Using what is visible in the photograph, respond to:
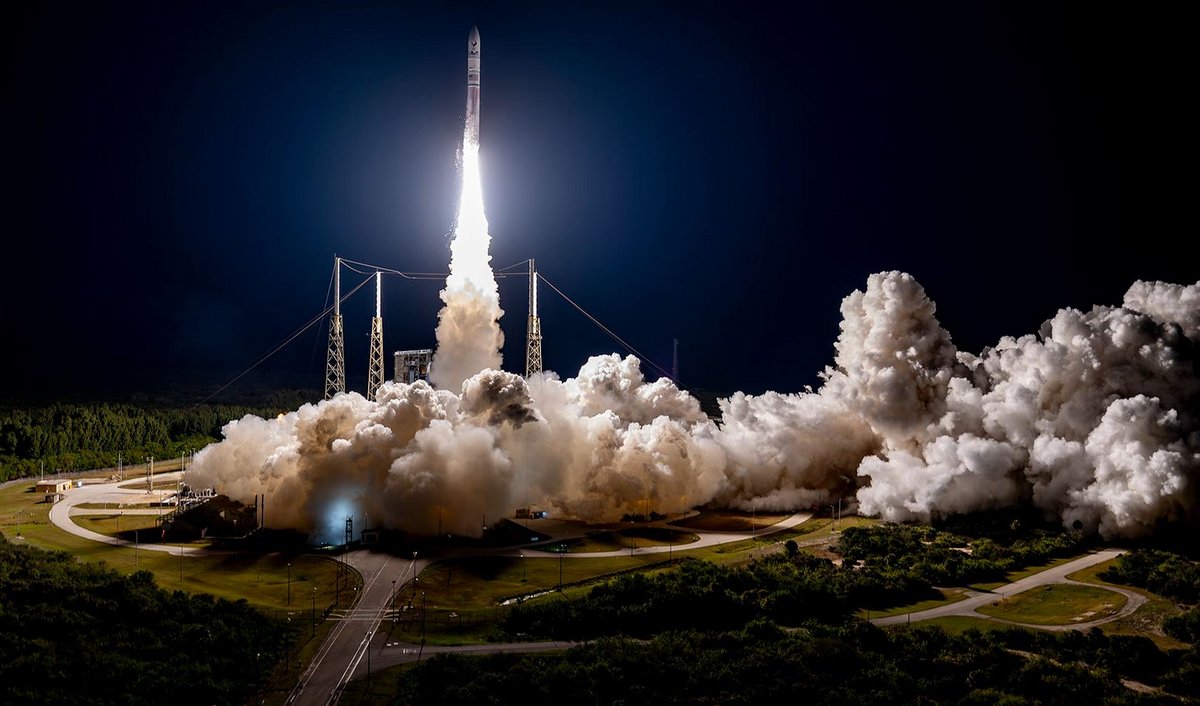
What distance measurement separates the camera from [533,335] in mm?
57719

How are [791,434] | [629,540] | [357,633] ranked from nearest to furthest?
[357,633] → [629,540] → [791,434]

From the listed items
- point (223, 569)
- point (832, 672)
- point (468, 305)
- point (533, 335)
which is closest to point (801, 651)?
point (832, 672)

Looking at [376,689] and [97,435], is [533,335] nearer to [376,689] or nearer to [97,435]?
[376,689]

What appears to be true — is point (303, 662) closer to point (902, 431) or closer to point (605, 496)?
point (605, 496)

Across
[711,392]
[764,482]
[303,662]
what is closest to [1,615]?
[303,662]

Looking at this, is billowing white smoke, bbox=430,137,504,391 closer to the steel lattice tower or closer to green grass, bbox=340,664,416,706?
the steel lattice tower

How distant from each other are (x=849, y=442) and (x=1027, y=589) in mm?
18944

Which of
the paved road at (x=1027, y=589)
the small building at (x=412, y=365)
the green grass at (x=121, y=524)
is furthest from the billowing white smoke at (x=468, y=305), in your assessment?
the paved road at (x=1027, y=589)

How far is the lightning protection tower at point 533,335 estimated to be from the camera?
186ft

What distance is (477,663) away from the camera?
27.7m

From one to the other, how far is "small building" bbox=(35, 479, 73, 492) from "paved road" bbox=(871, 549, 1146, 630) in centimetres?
4726

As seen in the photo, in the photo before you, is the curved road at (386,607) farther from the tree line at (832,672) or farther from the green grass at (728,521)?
the tree line at (832,672)

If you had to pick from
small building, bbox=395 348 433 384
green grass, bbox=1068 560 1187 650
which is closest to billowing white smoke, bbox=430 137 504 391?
small building, bbox=395 348 433 384

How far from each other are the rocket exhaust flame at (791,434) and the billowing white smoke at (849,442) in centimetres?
9
